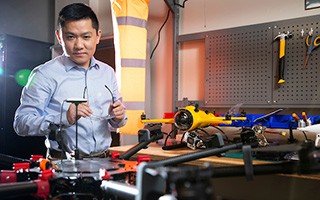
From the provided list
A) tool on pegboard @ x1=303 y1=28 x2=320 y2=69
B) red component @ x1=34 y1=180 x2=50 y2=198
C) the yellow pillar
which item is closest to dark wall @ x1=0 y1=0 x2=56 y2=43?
the yellow pillar

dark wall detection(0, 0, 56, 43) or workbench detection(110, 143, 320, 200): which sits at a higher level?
dark wall detection(0, 0, 56, 43)

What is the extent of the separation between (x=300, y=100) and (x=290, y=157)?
602 mm

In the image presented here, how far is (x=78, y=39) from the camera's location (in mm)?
929

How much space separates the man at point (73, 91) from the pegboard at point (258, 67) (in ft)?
3.03

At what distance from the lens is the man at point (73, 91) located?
87cm

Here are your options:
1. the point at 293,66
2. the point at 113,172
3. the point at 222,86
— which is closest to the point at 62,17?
the point at 113,172

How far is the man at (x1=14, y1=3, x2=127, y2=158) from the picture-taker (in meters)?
0.87

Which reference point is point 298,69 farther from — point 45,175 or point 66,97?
point 45,175

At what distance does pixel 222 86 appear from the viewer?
173 cm

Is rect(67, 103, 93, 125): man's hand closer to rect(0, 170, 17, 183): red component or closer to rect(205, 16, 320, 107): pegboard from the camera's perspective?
rect(0, 170, 17, 183): red component

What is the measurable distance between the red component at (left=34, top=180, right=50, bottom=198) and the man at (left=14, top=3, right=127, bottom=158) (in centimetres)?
41

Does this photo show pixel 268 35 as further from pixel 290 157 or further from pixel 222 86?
pixel 290 157

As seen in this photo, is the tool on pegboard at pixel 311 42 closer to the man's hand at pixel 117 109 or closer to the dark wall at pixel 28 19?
the man's hand at pixel 117 109

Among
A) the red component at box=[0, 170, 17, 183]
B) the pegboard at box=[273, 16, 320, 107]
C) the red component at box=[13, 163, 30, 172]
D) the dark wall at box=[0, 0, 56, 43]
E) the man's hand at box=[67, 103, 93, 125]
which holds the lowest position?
the red component at box=[0, 170, 17, 183]
